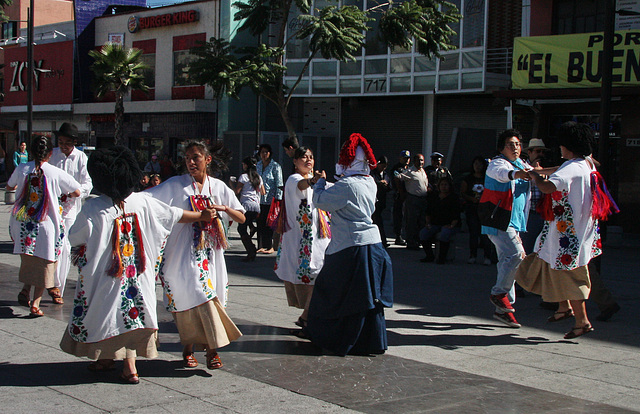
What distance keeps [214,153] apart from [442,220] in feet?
22.9

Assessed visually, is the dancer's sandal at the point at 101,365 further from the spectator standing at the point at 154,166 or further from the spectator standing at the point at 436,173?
the spectator standing at the point at 154,166

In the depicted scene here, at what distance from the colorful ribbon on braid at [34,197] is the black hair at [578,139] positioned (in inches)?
203

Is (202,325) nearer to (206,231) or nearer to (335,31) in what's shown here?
(206,231)

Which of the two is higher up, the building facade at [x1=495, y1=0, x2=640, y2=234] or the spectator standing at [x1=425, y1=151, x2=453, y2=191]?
the building facade at [x1=495, y1=0, x2=640, y2=234]

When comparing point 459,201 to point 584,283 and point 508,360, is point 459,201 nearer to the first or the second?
point 584,283

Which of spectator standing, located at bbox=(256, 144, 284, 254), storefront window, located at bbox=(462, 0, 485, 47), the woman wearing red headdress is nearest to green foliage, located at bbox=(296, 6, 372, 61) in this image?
storefront window, located at bbox=(462, 0, 485, 47)

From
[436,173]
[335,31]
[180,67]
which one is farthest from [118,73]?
[436,173]

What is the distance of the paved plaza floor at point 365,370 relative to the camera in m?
4.85

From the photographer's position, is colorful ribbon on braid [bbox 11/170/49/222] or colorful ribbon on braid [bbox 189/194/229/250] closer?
colorful ribbon on braid [bbox 189/194/229/250]

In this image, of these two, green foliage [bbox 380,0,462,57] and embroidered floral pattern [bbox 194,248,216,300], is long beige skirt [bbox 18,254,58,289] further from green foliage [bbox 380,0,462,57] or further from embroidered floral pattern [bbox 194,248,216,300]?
green foliage [bbox 380,0,462,57]

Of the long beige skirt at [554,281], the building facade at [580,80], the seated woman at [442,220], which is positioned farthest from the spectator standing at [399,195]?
the long beige skirt at [554,281]

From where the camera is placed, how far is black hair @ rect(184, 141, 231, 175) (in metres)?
5.93

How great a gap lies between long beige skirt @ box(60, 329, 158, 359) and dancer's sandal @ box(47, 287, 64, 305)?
3000mm

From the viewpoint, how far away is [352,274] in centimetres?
613
